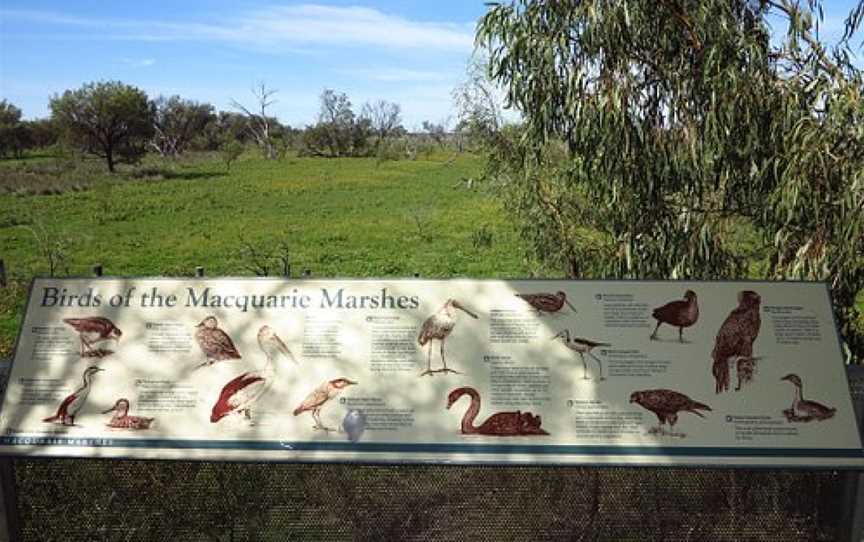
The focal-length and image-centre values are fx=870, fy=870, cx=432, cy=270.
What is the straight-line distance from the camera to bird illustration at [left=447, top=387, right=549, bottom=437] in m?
3.05

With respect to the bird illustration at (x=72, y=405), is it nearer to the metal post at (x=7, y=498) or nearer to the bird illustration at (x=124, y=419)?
the bird illustration at (x=124, y=419)

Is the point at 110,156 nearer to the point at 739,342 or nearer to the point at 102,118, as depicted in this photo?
the point at 102,118

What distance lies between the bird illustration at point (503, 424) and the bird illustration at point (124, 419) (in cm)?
109

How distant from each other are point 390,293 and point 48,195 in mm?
20979

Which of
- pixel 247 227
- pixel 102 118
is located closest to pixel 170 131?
pixel 102 118

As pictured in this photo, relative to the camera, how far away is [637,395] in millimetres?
3129

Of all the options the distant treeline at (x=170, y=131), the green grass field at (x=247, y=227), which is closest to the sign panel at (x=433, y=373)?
the green grass field at (x=247, y=227)

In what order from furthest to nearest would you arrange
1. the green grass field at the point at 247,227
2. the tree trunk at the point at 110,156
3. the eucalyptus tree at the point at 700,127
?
the tree trunk at the point at 110,156 < the green grass field at the point at 247,227 < the eucalyptus tree at the point at 700,127

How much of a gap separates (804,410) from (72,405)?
8.68 feet

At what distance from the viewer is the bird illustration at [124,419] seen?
312 cm

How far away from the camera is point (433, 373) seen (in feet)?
10.5

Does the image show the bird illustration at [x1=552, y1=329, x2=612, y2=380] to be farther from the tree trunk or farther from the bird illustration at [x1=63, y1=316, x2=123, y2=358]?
the tree trunk

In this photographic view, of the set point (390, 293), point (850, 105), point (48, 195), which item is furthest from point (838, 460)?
point (48, 195)

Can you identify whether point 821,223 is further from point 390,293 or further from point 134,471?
point 134,471
